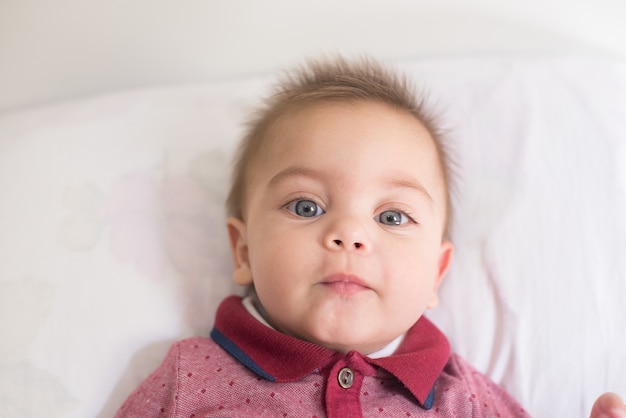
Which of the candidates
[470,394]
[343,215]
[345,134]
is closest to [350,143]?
[345,134]

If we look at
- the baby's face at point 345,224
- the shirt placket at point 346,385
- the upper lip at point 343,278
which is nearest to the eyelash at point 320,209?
the baby's face at point 345,224

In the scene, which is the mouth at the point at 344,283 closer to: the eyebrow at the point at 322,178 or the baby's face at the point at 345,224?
the baby's face at the point at 345,224

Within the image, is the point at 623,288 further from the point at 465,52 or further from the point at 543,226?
the point at 465,52

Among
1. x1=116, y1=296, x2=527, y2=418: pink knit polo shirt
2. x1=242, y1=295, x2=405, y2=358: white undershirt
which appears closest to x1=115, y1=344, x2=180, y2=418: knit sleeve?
x1=116, y1=296, x2=527, y2=418: pink knit polo shirt

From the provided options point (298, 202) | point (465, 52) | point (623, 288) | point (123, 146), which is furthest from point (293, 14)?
point (623, 288)

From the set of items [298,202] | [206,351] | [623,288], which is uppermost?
[298,202]

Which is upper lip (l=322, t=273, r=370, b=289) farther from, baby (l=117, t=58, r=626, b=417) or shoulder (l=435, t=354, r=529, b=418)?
shoulder (l=435, t=354, r=529, b=418)

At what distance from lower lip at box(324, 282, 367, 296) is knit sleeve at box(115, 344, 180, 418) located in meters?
0.28

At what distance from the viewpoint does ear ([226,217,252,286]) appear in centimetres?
118

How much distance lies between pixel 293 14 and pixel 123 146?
1.69ft

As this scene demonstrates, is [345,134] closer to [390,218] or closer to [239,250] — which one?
[390,218]

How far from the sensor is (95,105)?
142 centimetres

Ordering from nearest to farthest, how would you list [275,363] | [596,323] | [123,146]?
[275,363] < [596,323] < [123,146]

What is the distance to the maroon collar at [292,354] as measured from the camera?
3.38 ft
